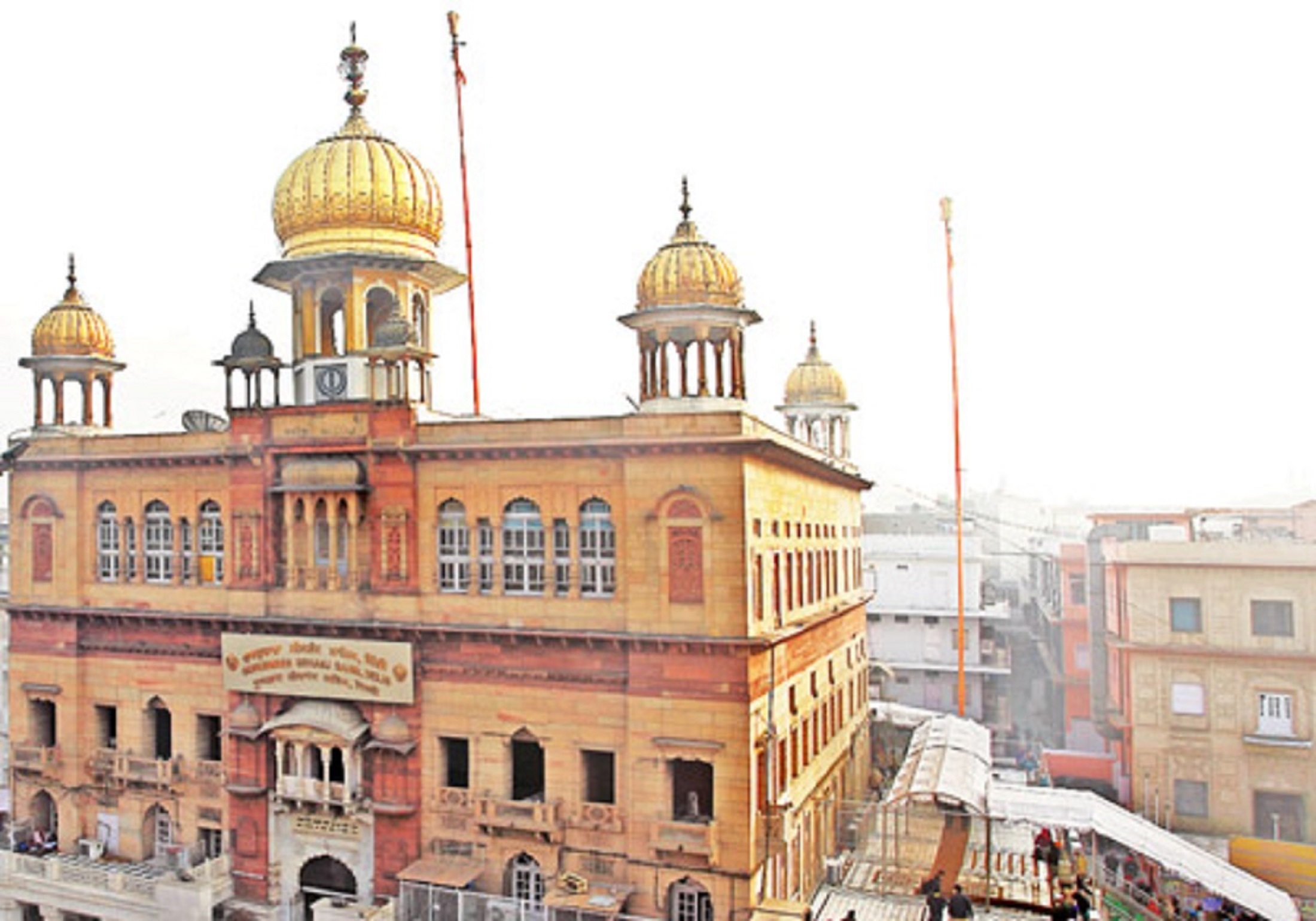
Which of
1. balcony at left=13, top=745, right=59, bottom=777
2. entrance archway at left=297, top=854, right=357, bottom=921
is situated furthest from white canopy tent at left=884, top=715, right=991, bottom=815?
balcony at left=13, top=745, right=59, bottom=777

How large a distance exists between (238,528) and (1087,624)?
32633mm

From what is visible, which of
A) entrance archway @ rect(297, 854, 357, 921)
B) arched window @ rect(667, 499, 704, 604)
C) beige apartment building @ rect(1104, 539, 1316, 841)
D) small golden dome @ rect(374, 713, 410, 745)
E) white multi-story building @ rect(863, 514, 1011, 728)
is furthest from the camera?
white multi-story building @ rect(863, 514, 1011, 728)

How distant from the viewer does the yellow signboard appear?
2386 centimetres

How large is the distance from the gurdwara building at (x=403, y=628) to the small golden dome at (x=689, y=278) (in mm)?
84

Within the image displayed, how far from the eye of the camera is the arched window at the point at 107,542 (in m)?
27.8

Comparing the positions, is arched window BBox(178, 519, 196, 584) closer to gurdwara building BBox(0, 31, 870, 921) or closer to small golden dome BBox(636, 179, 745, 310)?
gurdwara building BBox(0, 31, 870, 921)

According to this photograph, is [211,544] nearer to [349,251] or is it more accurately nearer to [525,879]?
[349,251]

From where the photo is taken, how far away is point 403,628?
2391cm

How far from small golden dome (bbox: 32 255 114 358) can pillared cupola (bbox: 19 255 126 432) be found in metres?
0.02

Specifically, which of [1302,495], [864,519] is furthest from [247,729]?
[1302,495]

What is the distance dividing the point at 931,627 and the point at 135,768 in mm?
34714

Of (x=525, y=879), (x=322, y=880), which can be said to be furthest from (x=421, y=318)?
(x=525, y=879)

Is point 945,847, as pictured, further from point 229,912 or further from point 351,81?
point 351,81

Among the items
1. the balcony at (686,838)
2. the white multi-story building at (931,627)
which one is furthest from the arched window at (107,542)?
the white multi-story building at (931,627)
